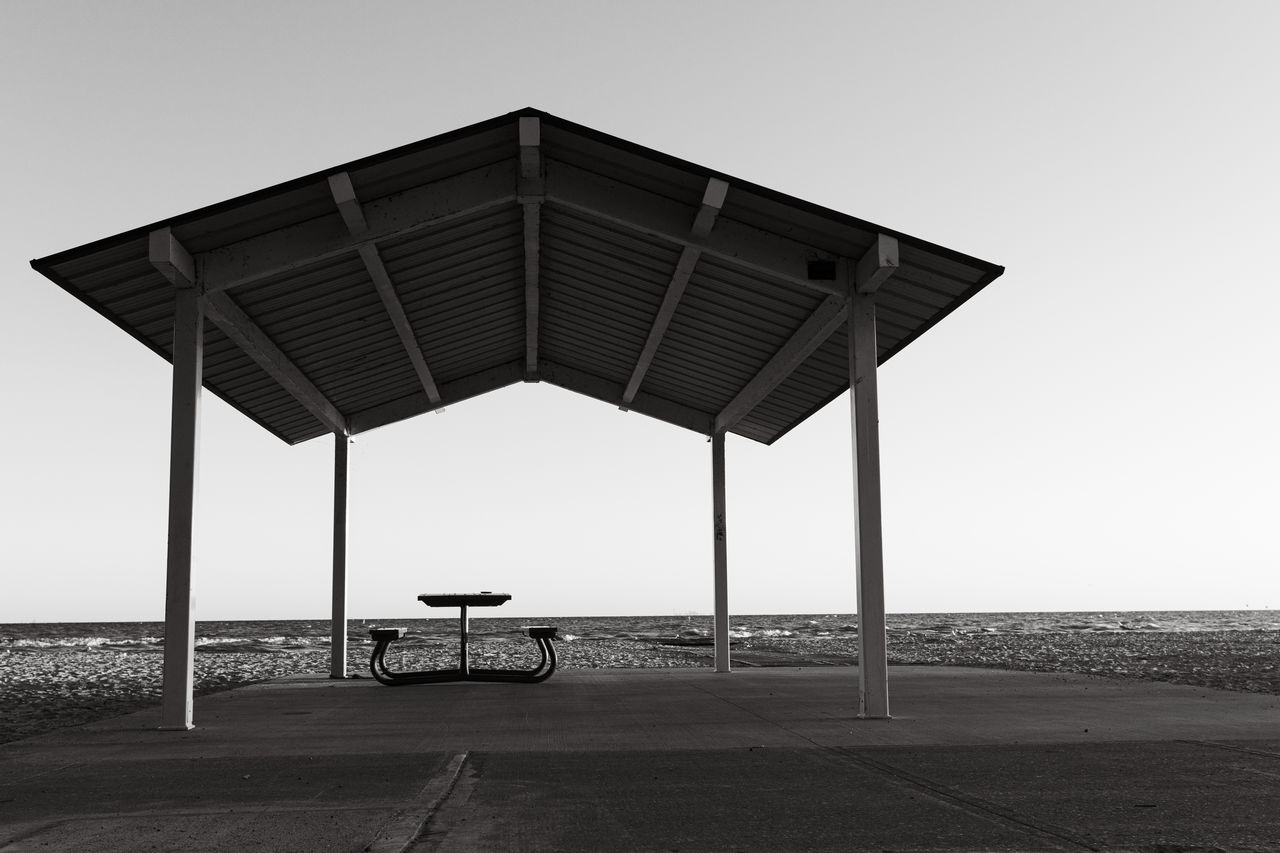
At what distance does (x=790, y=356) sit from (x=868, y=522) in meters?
2.65

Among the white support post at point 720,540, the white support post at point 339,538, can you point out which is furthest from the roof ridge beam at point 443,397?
the white support post at point 720,540

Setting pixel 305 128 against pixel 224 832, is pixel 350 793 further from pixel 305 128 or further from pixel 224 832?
pixel 305 128

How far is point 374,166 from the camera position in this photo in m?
7.89

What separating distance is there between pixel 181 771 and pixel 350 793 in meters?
1.43

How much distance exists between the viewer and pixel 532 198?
8477 mm

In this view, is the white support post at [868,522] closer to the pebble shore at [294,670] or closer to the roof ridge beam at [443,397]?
the pebble shore at [294,670]

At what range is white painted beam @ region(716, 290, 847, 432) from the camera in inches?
366

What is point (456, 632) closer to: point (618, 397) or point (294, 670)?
point (294, 670)

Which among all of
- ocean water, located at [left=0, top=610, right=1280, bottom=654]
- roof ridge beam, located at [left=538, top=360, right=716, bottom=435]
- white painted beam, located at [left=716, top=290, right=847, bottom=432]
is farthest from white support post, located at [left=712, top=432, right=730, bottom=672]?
ocean water, located at [left=0, top=610, right=1280, bottom=654]

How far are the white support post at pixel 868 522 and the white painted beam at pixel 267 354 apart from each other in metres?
5.23

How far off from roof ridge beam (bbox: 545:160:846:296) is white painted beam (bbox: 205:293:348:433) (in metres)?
2.93

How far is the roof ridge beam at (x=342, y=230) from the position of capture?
27.6ft

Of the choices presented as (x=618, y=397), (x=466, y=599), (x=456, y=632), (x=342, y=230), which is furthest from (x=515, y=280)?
(x=456, y=632)

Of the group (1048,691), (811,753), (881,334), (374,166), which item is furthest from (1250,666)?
(374,166)
